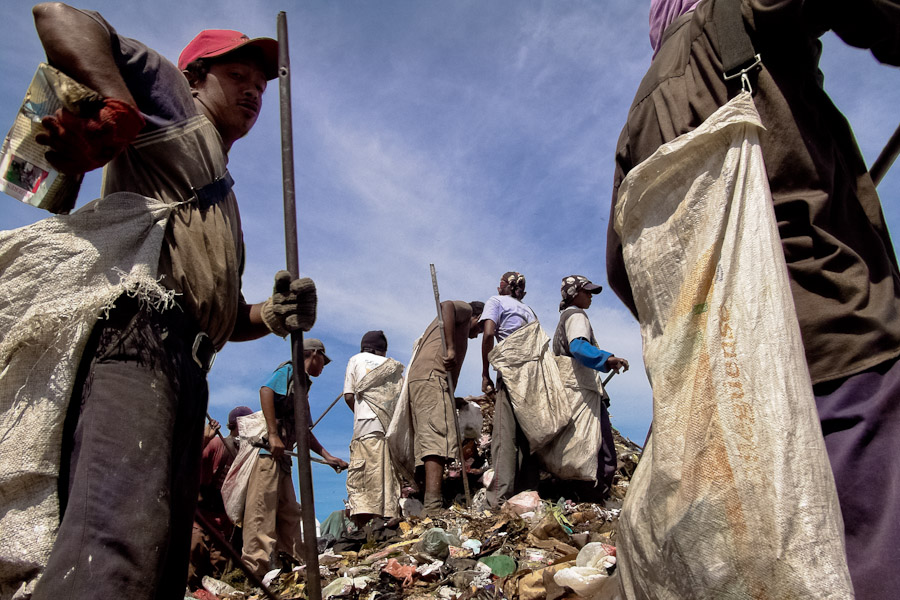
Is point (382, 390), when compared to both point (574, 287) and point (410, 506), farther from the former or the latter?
point (574, 287)

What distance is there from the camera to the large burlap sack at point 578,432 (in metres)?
5.51

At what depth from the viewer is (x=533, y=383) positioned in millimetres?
5508

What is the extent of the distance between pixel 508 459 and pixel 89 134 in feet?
14.6

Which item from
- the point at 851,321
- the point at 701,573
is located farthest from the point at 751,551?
the point at 851,321

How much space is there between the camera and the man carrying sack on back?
1.23 meters

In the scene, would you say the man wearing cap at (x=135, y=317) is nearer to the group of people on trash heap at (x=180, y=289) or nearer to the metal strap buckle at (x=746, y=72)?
the group of people on trash heap at (x=180, y=289)

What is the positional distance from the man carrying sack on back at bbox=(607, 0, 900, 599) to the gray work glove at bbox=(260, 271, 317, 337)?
103cm

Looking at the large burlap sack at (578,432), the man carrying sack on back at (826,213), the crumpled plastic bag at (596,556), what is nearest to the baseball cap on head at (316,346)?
the large burlap sack at (578,432)

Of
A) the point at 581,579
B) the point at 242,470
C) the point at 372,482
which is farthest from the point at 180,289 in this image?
the point at 372,482

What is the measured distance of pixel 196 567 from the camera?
5.22 m

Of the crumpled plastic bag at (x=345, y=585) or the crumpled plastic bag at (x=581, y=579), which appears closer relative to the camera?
the crumpled plastic bag at (x=581, y=579)

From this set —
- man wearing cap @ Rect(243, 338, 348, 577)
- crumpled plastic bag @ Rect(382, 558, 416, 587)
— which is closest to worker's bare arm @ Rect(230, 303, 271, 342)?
crumpled plastic bag @ Rect(382, 558, 416, 587)

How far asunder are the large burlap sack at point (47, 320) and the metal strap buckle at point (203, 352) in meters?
0.16

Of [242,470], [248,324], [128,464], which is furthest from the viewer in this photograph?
[242,470]
